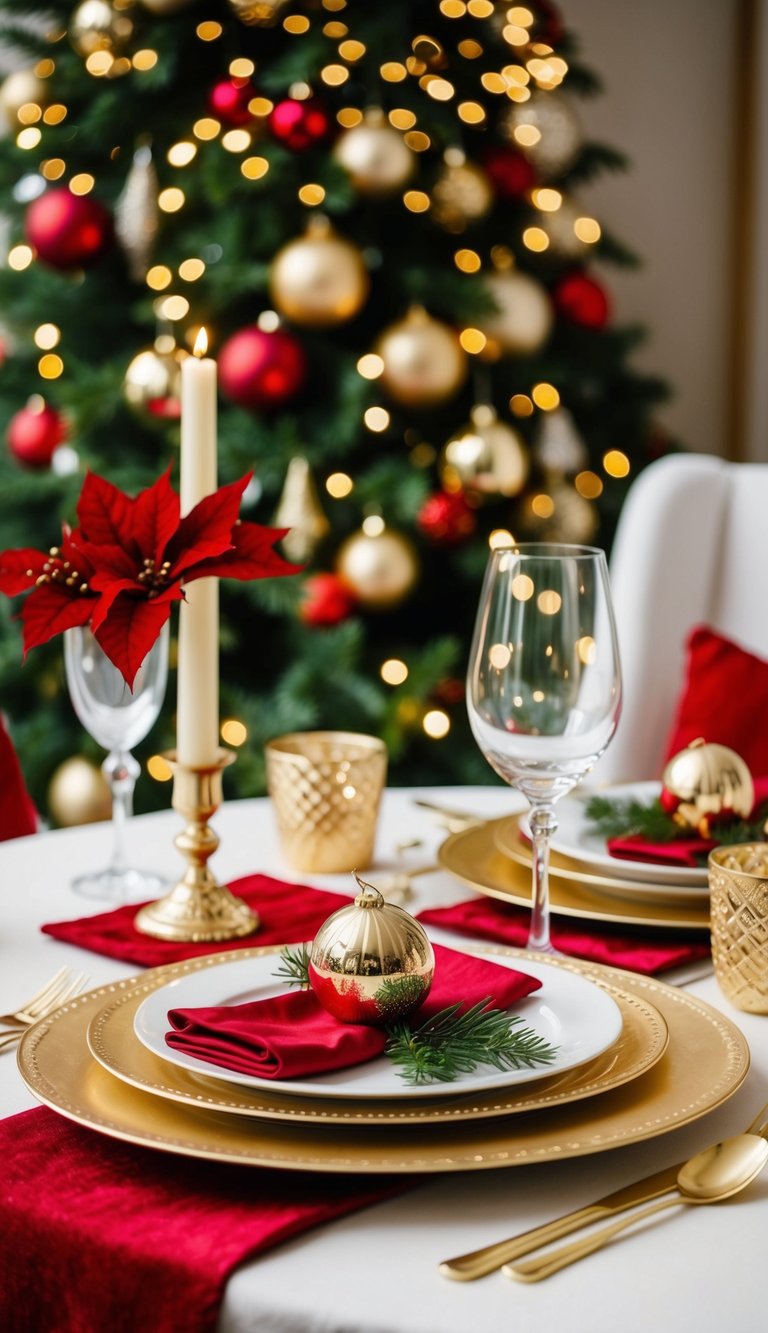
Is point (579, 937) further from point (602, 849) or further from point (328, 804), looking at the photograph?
point (328, 804)

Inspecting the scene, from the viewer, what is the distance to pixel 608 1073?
64cm

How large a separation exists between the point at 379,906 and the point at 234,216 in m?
1.97

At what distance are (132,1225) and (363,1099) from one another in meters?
Result: 0.10

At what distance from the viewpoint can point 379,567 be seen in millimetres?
2365

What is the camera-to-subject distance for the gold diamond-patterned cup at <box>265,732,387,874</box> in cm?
103

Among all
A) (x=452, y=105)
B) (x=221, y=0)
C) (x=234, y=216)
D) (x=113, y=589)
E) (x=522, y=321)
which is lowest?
(x=113, y=589)

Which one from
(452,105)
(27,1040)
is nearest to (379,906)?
(27,1040)

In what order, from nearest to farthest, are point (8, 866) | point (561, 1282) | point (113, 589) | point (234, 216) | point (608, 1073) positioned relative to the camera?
point (561, 1282) < point (608, 1073) < point (113, 589) < point (8, 866) < point (234, 216)

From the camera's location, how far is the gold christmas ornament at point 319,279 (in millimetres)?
2295

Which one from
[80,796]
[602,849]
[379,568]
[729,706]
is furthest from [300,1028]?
[80,796]

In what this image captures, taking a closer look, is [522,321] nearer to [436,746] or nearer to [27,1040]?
[436,746]

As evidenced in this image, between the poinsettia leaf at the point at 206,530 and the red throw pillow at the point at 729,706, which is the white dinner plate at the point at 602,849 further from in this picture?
the poinsettia leaf at the point at 206,530

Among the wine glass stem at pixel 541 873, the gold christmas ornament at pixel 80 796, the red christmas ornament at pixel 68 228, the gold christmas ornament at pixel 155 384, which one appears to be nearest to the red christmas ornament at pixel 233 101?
the red christmas ornament at pixel 68 228

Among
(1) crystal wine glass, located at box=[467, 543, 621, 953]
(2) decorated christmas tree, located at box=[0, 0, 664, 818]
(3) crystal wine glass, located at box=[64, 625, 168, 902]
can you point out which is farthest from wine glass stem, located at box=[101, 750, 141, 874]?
(2) decorated christmas tree, located at box=[0, 0, 664, 818]
